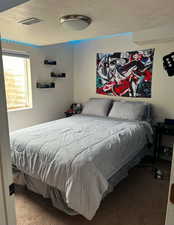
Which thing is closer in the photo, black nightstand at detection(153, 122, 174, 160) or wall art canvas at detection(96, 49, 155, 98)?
black nightstand at detection(153, 122, 174, 160)

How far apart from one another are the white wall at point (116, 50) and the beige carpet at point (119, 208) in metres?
1.42

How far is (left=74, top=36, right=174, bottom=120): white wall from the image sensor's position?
304cm

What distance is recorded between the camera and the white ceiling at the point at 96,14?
4.29 feet

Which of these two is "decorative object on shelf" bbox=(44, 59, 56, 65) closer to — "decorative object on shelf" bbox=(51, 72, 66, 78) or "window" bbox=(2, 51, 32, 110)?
"decorative object on shelf" bbox=(51, 72, 66, 78)

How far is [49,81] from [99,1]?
2.47m

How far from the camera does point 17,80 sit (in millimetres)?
3096

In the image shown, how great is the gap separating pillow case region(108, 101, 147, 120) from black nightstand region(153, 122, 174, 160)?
0.33 m

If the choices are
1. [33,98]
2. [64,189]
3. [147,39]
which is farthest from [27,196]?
[147,39]

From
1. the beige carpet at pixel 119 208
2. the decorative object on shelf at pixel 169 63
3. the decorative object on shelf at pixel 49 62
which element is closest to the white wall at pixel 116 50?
the decorative object on shelf at pixel 169 63

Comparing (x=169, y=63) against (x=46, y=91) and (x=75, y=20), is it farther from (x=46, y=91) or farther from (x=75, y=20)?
(x=46, y=91)

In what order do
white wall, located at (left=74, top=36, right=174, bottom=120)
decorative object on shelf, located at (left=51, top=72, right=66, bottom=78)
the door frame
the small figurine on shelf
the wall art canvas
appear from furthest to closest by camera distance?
1. the small figurine on shelf
2. decorative object on shelf, located at (left=51, top=72, right=66, bottom=78)
3. the wall art canvas
4. white wall, located at (left=74, top=36, right=174, bottom=120)
5. the door frame

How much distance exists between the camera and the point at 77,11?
1.47 meters

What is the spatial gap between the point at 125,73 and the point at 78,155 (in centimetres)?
231

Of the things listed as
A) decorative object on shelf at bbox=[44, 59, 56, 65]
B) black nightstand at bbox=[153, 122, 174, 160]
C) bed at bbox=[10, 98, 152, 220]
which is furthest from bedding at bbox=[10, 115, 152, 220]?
decorative object on shelf at bbox=[44, 59, 56, 65]
